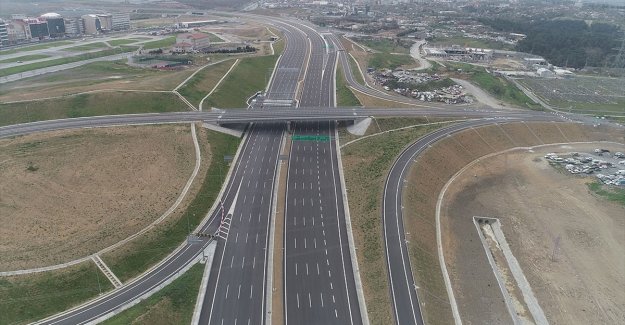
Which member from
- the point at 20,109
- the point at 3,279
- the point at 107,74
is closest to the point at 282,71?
the point at 107,74

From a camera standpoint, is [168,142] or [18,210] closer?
[18,210]

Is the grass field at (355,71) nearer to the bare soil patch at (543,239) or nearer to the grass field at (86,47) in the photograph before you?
the bare soil patch at (543,239)

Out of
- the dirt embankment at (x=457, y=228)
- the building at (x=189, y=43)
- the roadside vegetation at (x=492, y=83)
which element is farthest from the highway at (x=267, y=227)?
the building at (x=189, y=43)

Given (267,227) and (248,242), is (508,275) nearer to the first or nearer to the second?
(267,227)

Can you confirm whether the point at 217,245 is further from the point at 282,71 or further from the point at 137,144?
the point at 282,71

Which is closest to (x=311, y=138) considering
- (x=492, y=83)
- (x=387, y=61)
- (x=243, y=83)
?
(x=243, y=83)

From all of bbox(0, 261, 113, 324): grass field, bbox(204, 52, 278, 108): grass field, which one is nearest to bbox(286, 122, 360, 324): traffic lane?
bbox(0, 261, 113, 324): grass field

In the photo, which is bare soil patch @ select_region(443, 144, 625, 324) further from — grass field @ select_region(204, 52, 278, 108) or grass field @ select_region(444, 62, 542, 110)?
grass field @ select_region(204, 52, 278, 108)
